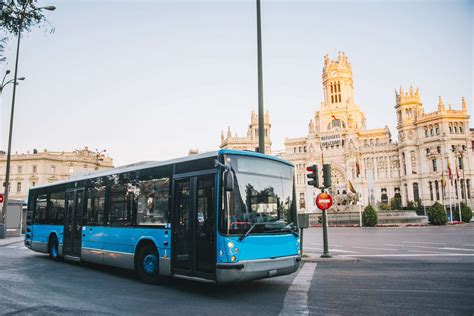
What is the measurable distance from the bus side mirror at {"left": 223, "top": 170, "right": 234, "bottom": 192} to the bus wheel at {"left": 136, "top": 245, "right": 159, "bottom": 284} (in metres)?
2.93

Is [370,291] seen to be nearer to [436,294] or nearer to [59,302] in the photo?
[436,294]

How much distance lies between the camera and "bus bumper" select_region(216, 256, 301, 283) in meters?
7.05

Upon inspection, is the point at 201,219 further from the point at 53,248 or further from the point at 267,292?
the point at 53,248

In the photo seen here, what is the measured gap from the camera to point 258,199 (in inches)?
303

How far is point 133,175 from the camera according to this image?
10000 mm

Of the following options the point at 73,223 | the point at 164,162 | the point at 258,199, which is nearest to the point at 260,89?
the point at 164,162

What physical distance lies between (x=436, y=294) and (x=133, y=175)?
7.50m

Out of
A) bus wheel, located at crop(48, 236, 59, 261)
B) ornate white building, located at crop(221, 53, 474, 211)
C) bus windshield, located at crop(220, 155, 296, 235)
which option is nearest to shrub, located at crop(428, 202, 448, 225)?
bus windshield, located at crop(220, 155, 296, 235)

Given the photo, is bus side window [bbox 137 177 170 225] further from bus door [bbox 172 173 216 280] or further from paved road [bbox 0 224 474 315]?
paved road [bbox 0 224 474 315]

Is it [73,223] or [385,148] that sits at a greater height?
[385,148]

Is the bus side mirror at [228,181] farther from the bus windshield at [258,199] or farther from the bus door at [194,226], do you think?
the bus door at [194,226]

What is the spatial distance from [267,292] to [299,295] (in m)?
0.74

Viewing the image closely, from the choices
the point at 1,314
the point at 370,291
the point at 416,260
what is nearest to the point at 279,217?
the point at 370,291

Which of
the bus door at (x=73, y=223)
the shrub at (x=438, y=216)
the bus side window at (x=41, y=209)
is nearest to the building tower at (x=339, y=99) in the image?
the shrub at (x=438, y=216)
